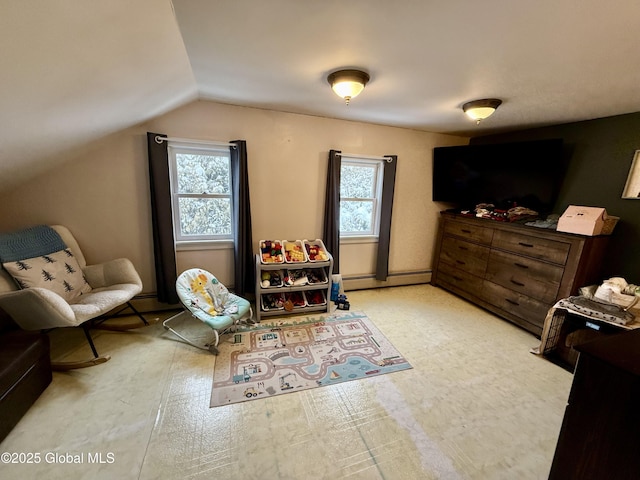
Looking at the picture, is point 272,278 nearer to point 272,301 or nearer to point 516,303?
point 272,301

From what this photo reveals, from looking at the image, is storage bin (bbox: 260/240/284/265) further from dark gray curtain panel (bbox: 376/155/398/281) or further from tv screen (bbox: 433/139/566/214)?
tv screen (bbox: 433/139/566/214)

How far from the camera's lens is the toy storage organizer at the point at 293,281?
8.63 ft

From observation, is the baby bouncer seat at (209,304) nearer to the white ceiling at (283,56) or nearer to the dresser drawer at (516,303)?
the white ceiling at (283,56)

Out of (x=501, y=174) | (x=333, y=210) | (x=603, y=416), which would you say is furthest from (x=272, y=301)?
(x=501, y=174)

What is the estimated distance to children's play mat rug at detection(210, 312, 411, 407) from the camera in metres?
1.79

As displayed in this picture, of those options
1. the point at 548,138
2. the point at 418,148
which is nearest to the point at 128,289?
the point at 418,148

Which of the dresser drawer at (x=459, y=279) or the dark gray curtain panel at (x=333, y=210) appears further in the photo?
the dresser drawer at (x=459, y=279)

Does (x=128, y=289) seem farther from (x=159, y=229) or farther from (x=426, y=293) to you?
(x=426, y=293)

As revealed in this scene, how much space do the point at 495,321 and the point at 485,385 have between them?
Result: 1189mm

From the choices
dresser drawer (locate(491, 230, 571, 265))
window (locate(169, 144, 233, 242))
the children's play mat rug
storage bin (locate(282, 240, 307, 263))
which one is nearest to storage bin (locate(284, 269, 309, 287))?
storage bin (locate(282, 240, 307, 263))

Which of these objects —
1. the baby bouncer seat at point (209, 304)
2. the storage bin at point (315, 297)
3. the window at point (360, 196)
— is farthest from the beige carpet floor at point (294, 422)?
the window at point (360, 196)

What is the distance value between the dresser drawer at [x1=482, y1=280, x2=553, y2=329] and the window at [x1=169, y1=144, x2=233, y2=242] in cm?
311

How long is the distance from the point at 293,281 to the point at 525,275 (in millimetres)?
2431

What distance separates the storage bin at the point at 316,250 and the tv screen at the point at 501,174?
190cm
